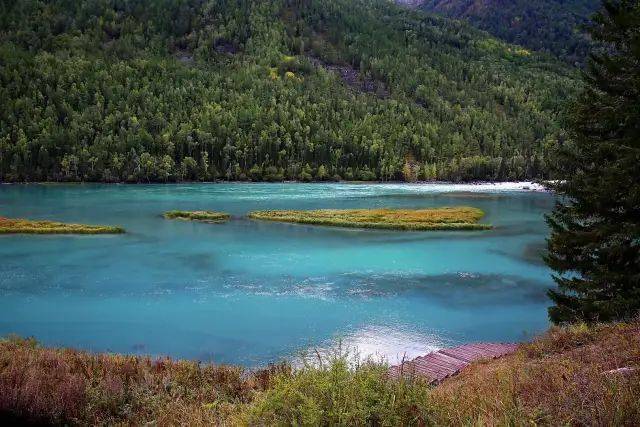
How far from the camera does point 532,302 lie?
3950 centimetres

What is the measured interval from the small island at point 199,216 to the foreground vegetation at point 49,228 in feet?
45.0

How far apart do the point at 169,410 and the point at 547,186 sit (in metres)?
18.9

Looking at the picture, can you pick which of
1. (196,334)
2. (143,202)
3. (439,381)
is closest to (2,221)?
(143,202)

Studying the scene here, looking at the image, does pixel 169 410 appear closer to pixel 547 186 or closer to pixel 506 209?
pixel 547 186

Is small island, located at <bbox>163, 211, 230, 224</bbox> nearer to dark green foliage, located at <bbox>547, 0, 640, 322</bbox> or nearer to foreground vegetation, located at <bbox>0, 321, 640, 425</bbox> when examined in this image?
dark green foliage, located at <bbox>547, 0, 640, 322</bbox>

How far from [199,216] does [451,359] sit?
64.0 m

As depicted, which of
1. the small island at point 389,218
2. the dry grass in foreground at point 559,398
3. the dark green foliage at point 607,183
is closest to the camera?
the dry grass in foreground at point 559,398

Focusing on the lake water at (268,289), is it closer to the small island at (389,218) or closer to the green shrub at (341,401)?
the small island at (389,218)

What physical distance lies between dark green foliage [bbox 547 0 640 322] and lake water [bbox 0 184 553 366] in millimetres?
8777

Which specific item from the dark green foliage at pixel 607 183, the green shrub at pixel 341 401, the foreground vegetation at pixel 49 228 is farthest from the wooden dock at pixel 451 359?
the foreground vegetation at pixel 49 228

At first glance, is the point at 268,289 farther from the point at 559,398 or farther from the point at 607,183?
the point at 559,398

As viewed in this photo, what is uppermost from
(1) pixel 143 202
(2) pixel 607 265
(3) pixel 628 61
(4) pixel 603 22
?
(4) pixel 603 22

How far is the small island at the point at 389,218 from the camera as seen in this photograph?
7769cm

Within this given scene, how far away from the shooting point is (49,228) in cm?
6925
